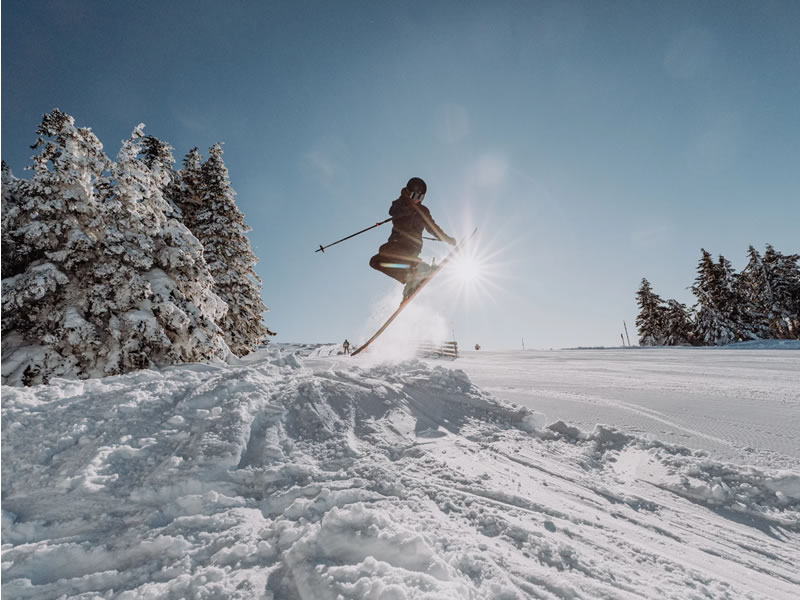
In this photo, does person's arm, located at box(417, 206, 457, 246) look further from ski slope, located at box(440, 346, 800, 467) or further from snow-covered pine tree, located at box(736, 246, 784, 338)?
snow-covered pine tree, located at box(736, 246, 784, 338)

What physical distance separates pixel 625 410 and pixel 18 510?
606 cm

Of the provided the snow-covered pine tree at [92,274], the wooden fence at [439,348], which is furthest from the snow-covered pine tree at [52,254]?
the wooden fence at [439,348]

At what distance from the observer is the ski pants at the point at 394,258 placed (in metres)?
7.95

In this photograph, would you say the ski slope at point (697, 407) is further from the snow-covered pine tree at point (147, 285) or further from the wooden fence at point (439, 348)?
the wooden fence at point (439, 348)

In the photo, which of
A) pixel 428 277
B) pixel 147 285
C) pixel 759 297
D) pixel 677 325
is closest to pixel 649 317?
pixel 677 325

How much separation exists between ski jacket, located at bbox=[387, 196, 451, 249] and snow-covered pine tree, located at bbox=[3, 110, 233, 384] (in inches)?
185

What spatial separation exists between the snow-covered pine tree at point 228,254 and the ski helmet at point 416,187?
30.1 feet

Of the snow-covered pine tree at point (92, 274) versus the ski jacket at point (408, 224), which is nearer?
the snow-covered pine tree at point (92, 274)

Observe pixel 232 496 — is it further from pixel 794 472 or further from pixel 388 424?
pixel 794 472

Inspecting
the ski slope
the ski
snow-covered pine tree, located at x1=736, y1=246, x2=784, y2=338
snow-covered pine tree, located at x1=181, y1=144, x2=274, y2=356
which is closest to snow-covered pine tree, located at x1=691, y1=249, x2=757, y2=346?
snow-covered pine tree, located at x1=736, y1=246, x2=784, y2=338

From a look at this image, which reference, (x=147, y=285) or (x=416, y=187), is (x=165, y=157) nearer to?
(x=147, y=285)

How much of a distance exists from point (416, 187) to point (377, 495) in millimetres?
6667

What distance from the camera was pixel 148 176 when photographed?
8.71 m

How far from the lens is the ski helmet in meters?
7.79
